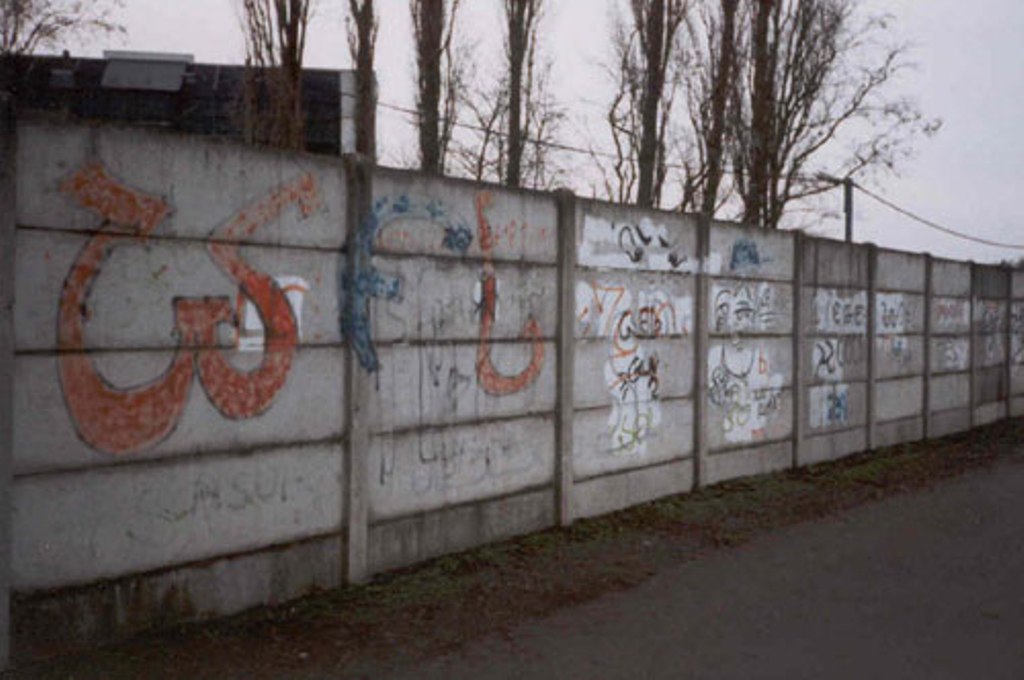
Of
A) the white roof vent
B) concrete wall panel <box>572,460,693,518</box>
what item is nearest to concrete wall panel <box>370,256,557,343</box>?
concrete wall panel <box>572,460,693,518</box>

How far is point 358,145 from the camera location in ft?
51.8

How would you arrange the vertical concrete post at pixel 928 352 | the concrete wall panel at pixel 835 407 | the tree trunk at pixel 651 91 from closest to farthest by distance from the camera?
the concrete wall panel at pixel 835 407
the vertical concrete post at pixel 928 352
the tree trunk at pixel 651 91

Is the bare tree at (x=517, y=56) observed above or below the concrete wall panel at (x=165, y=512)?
above

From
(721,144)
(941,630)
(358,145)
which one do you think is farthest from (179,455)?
(721,144)

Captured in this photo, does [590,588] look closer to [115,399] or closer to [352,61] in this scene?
[115,399]

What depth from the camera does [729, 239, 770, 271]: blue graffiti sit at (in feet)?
33.5

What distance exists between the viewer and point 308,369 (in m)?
5.89

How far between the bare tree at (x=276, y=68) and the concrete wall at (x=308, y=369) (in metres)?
7.10

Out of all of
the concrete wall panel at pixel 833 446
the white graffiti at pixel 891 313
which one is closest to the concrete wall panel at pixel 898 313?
the white graffiti at pixel 891 313

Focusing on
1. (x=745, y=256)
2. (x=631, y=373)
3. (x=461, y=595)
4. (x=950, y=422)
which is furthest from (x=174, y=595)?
(x=950, y=422)

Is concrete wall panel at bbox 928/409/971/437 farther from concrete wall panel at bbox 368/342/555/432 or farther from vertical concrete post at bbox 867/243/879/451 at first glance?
concrete wall panel at bbox 368/342/555/432

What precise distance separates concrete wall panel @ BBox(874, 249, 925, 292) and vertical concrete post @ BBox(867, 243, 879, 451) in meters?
0.12

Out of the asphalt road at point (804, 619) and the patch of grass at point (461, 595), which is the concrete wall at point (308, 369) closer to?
the patch of grass at point (461, 595)

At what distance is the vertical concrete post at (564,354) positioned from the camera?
789 centimetres
